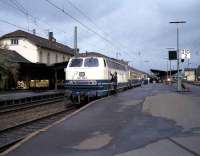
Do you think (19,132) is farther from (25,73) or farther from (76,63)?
(25,73)

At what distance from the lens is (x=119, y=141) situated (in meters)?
11.9

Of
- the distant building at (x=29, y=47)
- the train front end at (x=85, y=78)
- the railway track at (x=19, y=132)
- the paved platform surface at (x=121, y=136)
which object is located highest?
the distant building at (x=29, y=47)

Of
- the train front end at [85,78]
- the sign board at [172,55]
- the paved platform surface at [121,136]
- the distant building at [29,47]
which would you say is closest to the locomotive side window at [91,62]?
the train front end at [85,78]

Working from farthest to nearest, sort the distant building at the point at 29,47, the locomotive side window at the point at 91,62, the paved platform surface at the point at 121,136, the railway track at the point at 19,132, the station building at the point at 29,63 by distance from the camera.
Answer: the distant building at the point at 29,47 < the station building at the point at 29,63 < the locomotive side window at the point at 91,62 < the railway track at the point at 19,132 < the paved platform surface at the point at 121,136

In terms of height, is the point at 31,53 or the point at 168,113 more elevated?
the point at 31,53

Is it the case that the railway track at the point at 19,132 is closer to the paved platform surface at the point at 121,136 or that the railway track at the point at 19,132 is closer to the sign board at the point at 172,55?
the paved platform surface at the point at 121,136

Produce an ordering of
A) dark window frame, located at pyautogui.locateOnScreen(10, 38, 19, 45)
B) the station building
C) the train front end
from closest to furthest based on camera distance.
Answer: the train front end
the station building
dark window frame, located at pyautogui.locateOnScreen(10, 38, 19, 45)

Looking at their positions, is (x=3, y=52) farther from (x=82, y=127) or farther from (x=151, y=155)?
(x=151, y=155)

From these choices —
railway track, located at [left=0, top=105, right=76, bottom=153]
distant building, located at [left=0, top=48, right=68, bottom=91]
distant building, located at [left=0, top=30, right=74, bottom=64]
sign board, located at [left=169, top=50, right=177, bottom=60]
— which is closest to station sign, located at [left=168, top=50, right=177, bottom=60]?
sign board, located at [left=169, top=50, right=177, bottom=60]

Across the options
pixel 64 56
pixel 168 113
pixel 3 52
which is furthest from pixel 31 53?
pixel 168 113

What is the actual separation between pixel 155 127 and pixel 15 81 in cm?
4190

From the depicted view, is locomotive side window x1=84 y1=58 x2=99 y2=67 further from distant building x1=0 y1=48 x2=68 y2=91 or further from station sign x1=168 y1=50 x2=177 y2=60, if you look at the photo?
station sign x1=168 y1=50 x2=177 y2=60

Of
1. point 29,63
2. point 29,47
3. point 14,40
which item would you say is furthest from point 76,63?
point 14,40

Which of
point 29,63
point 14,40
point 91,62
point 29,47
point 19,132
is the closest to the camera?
point 19,132
